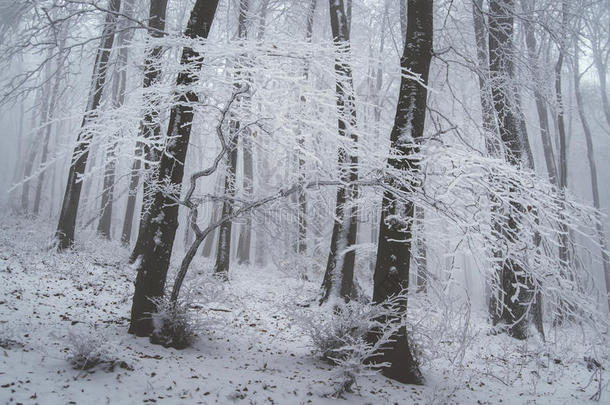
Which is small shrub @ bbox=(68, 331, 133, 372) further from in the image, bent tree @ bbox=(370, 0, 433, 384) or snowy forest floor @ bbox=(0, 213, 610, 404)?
bent tree @ bbox=(370, 0, 433, 384)

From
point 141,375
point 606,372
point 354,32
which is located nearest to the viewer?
point 141,375

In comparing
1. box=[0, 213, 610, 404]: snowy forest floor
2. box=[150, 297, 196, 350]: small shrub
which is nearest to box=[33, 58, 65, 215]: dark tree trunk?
box=[0, 213, 610, 404]: snowy forest floor

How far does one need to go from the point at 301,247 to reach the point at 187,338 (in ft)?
28.2

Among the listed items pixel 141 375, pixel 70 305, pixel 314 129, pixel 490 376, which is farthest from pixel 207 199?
pixel 490 376

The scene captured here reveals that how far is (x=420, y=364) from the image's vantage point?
207 inches

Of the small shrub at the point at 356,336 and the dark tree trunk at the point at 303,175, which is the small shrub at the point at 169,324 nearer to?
the small shrub at the point at 356,336

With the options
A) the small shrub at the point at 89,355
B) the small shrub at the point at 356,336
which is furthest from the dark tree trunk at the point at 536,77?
the small shrub at the point at 89,355

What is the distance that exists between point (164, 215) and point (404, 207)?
131 inches

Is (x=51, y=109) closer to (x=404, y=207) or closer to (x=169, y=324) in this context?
(x=169, y=324)

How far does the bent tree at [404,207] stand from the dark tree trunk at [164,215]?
2.92 m

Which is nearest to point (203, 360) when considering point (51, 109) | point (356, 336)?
point (356, 336)

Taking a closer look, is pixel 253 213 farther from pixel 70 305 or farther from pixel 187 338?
pixel 70 305

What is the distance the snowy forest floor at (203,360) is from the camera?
367 cm

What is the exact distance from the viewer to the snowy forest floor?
3.67 metres
